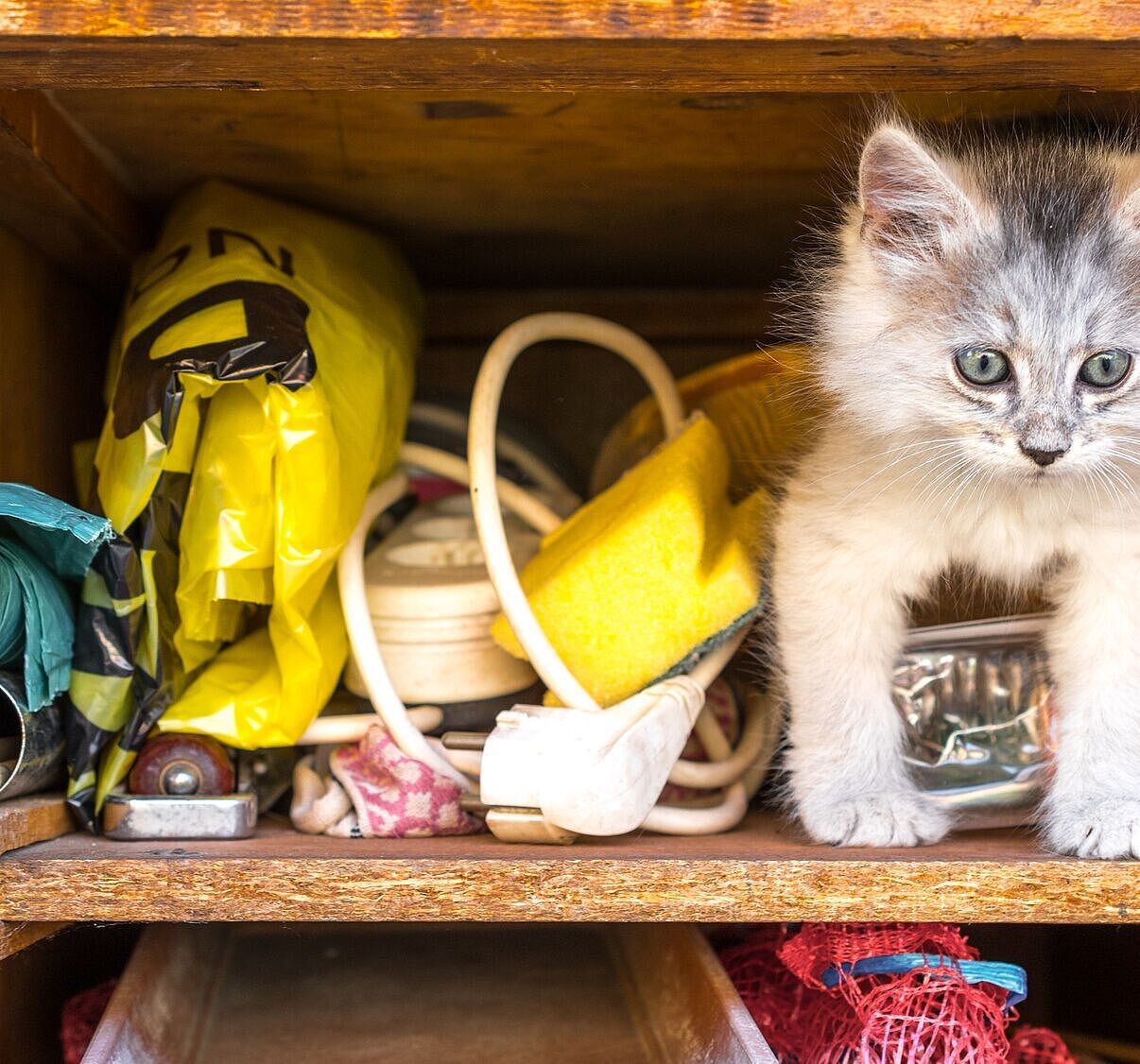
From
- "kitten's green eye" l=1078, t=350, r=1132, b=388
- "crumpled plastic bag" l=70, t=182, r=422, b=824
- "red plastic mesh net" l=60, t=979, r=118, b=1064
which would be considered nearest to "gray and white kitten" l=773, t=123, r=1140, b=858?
"kitten's green eye" l=1078, t=350, r=1132, b=388

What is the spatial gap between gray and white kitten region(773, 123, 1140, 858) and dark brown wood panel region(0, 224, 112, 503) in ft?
2.49

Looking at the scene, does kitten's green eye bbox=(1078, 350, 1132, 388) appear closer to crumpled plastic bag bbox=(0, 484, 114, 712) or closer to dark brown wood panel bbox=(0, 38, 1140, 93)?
dark brown wood panel bbox=(0, 38, 1140, 93)

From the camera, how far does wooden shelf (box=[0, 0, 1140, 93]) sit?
2.25 ft

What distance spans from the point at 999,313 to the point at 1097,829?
0.41 meters

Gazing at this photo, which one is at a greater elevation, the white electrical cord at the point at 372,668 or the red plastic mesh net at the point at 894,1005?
the white electrical cord at the point at 372,668

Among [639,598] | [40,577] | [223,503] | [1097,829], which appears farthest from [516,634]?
[1097,829]

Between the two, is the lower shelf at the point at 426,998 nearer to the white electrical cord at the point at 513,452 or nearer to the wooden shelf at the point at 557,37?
the white electrical cord at the point at 513,452

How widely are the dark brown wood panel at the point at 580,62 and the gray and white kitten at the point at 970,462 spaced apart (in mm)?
130

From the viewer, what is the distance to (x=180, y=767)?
3.10ft

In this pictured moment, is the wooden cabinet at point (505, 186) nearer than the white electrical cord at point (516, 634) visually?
Yes

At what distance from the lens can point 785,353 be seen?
1117 millimetres

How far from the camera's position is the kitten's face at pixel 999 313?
0.87m

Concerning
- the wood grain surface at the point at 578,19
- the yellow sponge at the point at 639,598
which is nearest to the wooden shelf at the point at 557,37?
the wood grain surface at the point at 578,19

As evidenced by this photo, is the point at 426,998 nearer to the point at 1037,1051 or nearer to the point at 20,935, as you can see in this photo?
the point at 20,935
